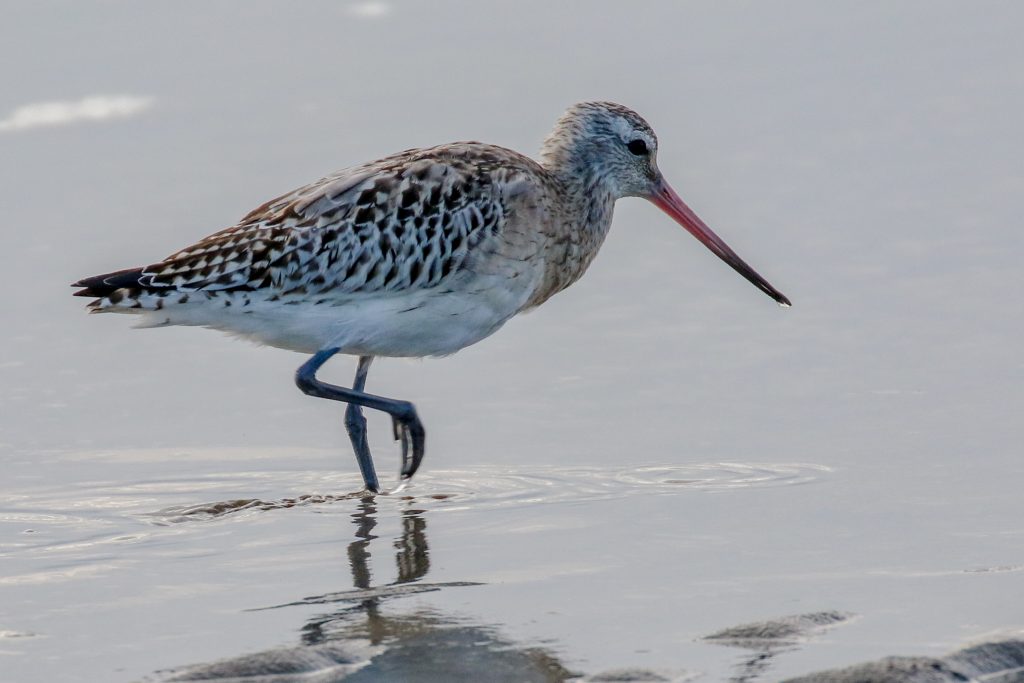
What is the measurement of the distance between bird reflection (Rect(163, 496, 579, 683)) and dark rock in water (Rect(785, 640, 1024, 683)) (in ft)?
3.09

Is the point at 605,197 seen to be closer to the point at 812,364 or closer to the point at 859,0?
the point at 812,364

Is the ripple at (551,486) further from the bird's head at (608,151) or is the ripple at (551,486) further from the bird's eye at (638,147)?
the bird's eye at (638,147)

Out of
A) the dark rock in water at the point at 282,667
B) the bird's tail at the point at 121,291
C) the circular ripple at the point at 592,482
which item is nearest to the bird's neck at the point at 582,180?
the circular ripple at the point at 592,482

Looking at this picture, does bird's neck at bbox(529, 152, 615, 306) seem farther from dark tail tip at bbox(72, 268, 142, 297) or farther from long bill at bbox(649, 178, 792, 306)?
dark tail tip at bbox(72, 268, 142, 297)

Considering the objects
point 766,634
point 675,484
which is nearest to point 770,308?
point 675,484

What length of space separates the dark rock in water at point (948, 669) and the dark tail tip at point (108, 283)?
167 inches

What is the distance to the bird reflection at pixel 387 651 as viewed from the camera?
638 centimetres

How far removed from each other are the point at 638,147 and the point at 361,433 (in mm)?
2333

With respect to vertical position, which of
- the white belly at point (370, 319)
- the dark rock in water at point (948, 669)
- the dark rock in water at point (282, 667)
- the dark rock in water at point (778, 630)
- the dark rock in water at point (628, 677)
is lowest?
the dark rock in water at point (948, 669)

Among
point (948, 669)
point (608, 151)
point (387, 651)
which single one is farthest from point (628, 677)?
point (608, 151)

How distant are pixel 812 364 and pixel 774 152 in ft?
10.7

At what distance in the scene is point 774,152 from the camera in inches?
523

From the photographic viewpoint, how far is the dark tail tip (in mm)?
9094

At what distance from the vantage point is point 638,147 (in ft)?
35.0
